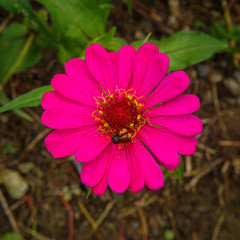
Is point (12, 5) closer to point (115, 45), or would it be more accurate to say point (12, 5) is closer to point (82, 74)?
point (115, 45)

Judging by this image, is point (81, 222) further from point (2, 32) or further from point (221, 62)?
point (221, 62)

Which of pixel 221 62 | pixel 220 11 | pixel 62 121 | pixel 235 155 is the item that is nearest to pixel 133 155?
pixel 62 121

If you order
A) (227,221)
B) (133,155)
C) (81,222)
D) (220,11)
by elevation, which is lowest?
(227,221)

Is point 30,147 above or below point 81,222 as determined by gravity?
above

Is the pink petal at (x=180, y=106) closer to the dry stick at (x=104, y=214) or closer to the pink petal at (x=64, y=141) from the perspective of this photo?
the pink petal at (x=64, y=141)

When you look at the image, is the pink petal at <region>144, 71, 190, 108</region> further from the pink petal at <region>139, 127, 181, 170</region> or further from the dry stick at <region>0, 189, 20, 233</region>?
the dry stick at <region>0, 189, 20, 233</region>

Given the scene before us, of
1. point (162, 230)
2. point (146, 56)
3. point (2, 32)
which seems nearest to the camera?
point (146, 56)

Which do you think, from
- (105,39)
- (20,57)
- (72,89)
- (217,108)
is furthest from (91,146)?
(217,108)

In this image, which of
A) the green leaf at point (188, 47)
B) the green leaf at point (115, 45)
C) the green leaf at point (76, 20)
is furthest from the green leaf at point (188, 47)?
the green leaf at point (76, 20)
